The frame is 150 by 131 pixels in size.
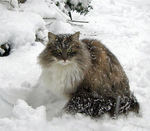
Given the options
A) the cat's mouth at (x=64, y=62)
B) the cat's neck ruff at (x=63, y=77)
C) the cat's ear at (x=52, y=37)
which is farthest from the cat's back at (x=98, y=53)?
the cat's ear at (x=52, y=37)

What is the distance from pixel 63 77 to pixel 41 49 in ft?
5.22

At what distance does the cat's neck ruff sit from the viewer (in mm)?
3770

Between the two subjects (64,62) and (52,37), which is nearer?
(64,62)

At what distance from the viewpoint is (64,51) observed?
360cm

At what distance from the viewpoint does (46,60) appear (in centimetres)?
381

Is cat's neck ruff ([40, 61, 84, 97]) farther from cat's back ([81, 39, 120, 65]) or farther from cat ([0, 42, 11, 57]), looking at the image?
cat ([0, 42, 11, 57])

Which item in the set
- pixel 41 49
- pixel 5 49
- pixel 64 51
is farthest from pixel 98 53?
pixel 5 49

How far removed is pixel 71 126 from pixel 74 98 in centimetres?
55

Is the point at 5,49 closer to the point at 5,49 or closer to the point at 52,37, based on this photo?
the point at 5,49

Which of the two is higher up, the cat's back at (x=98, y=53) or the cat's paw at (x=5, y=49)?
the cat's back at (x=98, y=53)

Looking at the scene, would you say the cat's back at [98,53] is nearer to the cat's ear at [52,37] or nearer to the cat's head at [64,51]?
the cat's head at [64,51]

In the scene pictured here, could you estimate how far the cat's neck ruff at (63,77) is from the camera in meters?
3.77

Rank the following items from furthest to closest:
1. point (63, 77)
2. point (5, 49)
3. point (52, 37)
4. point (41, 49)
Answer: point (41, 49) < point (5, 49) < point (63, 77) < point (52, 37)

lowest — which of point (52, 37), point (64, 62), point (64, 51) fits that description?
point (64, 62)
